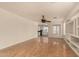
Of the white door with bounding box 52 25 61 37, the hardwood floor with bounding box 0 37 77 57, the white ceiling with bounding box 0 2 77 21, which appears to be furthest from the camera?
the white door with bounding box 52 25 61 37

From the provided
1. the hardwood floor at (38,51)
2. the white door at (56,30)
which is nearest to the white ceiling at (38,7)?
the hardwood floor at (38,51)

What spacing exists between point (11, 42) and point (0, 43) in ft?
5.03

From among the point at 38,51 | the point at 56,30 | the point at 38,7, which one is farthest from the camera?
the point at 56,30

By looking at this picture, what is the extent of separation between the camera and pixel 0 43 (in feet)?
21.6

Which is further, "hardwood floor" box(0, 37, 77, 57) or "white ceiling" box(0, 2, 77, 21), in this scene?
"hardwood floor" box(0, 37, 77, 57)

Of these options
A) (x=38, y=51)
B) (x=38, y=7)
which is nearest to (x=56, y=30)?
(x=38, y=51)

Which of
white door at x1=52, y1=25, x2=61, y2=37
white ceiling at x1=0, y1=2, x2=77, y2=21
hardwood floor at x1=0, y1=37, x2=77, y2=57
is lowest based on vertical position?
hardwood floor at x1=0, y1=37, x2=77, y2=57

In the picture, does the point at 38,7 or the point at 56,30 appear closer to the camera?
the point at 38,7

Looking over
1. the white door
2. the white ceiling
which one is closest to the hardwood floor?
the white ceiling

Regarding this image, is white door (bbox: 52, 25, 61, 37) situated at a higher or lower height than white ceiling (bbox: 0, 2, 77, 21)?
lower

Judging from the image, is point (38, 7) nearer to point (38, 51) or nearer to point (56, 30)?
point (38, 51)

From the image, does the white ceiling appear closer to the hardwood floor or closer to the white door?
the hardwood floor

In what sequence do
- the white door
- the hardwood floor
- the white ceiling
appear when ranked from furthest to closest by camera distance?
the white door → the hardwood floor → the white ceiling

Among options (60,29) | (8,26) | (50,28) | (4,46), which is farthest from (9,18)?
(60,29)
